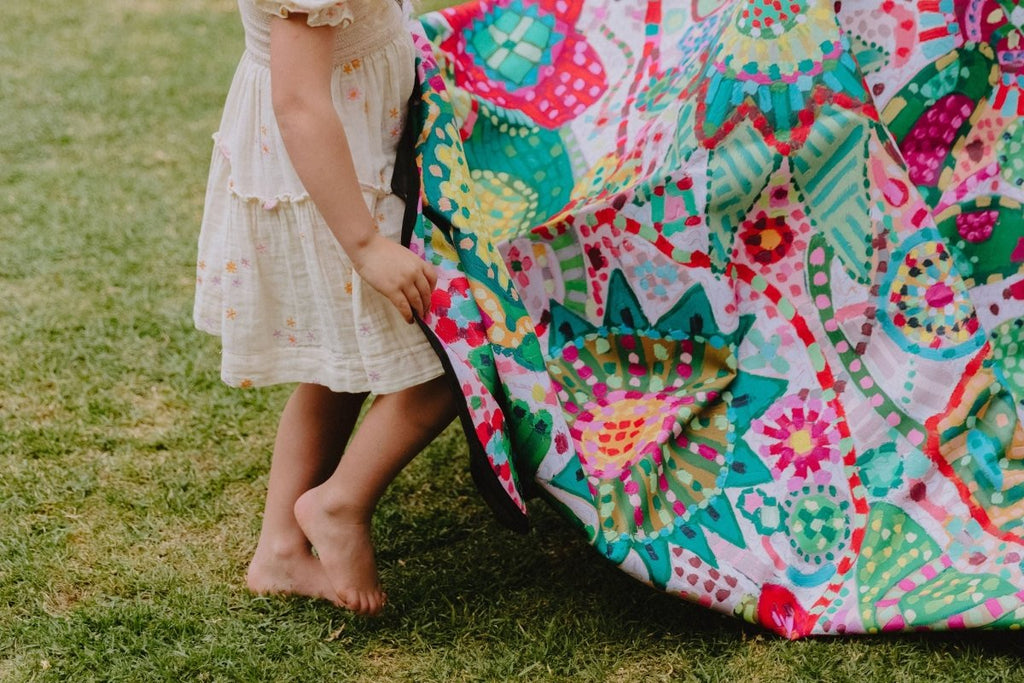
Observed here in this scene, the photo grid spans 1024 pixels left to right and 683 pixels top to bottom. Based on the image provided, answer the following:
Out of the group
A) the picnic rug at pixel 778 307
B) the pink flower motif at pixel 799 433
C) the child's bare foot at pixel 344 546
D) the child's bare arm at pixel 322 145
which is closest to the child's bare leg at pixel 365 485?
the child's bare foot at pixel 344 546

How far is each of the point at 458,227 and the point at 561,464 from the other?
1.39 ft

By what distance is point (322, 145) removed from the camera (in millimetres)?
1609

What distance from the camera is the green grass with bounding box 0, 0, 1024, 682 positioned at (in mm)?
1860

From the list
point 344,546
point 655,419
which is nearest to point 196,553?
point 344,546

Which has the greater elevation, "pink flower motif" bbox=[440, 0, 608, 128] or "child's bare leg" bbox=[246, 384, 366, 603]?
"pink flower motif" bbox=[440, 0, 608, 128]

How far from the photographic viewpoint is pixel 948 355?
1.91 meters

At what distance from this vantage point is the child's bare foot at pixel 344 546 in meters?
1.93

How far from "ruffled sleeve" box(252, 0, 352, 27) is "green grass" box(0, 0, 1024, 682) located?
1029 millimetres

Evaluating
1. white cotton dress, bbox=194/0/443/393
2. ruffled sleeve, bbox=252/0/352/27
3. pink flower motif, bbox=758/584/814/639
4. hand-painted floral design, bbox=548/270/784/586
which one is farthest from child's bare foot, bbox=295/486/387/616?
ruffled sleeve, bbox=252/0/352/27

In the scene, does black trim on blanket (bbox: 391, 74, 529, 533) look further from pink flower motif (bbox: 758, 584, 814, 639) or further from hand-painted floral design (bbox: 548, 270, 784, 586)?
pink flower motif (bbox: 758, 584, 814, 639)

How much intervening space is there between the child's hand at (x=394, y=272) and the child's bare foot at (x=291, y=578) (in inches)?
22.8

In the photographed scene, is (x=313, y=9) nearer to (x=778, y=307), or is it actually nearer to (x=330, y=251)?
(x=330, y=251)

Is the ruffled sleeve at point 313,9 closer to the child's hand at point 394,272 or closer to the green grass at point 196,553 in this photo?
the child's hand at point 394,272

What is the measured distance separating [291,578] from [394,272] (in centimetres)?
68
